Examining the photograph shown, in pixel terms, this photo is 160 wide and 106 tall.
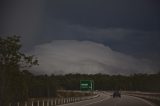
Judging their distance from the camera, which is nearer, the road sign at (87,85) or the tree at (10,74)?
the tree at (10,74)

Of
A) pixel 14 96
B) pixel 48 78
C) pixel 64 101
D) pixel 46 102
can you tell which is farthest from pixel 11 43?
pixel 48 78

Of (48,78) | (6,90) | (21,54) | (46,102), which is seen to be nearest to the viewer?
(6,90)

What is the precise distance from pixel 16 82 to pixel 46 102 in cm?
1189

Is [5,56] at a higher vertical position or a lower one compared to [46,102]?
higher

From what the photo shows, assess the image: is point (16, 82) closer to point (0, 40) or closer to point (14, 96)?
point (14, 96)

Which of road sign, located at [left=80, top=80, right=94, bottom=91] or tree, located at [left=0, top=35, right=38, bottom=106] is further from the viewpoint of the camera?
road sign, located at [left=80, top=80, right=94, bottom=91]

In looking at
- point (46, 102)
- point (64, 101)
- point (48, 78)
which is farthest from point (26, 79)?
point (48, 78)

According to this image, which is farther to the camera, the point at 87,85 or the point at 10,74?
the point at 87,85

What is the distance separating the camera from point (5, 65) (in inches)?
1767

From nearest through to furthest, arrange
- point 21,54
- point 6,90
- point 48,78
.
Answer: point 6,90, point 21,54, point 48,78

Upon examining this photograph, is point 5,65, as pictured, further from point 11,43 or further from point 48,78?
point 48,78

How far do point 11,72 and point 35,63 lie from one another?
14.3 feet

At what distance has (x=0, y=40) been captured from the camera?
47.0 meters

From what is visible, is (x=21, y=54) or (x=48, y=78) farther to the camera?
(x=48, y=78)
